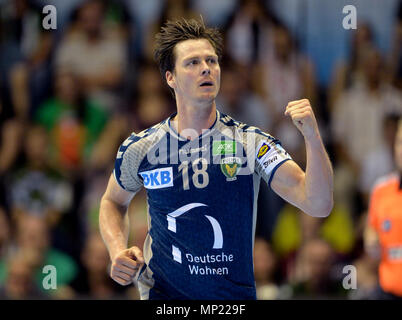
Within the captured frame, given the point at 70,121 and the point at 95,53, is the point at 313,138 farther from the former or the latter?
the point at 95,53

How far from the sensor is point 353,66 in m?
7.48

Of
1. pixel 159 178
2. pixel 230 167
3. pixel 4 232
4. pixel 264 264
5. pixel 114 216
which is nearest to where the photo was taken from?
pixel 230 167

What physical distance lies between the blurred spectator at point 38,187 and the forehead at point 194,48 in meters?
3.30

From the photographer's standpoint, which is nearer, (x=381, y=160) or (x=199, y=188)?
(x=199, y=188)

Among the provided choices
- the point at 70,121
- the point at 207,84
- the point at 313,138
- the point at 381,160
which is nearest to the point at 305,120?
the point at 313,138

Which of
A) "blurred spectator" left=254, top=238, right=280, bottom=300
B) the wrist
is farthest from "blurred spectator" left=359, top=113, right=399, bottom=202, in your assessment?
the wrist

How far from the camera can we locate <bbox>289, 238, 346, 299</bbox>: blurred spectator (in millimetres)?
6699

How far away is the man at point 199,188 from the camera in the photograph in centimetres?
400

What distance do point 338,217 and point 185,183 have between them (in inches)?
133

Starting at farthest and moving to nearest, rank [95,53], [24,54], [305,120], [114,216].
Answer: [95,53], [24,54], [114,216], [305,120]

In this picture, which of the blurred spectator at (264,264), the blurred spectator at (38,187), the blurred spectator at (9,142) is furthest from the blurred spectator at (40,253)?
the blurred spectator at (264,264)

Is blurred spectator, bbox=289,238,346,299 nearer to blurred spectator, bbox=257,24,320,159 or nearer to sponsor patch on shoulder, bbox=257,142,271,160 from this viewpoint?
blurred spectator, bbox=257,24,320,159

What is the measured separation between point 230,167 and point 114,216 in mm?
848

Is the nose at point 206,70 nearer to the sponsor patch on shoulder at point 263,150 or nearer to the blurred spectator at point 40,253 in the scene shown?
the sponsor patch on shoulder at point 263,150
